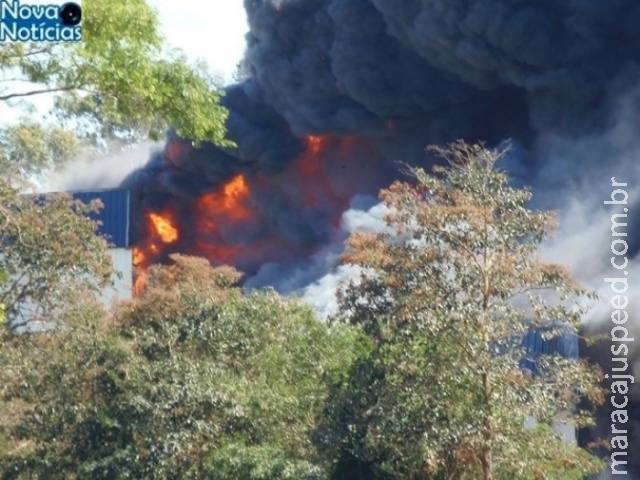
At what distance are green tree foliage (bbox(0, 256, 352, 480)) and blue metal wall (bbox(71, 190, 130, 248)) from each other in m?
21.3

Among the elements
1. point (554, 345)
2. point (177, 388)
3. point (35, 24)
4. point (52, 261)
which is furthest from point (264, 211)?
point (35, 24)

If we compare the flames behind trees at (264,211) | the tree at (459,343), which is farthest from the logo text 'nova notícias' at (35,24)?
the flames behind trees at (264,211)

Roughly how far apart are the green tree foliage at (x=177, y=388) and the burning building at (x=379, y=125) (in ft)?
30.3

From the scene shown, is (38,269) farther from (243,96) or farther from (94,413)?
(243,96)

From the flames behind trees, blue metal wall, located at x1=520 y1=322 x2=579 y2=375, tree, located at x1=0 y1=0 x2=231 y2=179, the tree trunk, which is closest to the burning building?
the flames behind trees

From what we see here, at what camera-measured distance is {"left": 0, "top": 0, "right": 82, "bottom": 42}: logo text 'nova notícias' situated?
11297 mm

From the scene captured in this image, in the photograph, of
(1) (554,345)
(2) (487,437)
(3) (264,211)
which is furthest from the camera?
(3) (264,211)

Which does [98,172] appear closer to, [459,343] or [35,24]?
[459,343]

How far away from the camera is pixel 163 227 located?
4647cm

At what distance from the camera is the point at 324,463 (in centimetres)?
1587

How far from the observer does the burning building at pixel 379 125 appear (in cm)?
3403

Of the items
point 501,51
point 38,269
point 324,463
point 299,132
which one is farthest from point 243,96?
point 324,463

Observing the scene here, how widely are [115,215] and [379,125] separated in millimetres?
9576

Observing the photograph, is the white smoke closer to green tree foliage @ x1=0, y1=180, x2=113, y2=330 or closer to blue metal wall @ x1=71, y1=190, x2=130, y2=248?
blue metal wall @ x1=71, y1=190, x2=130, y2=248
